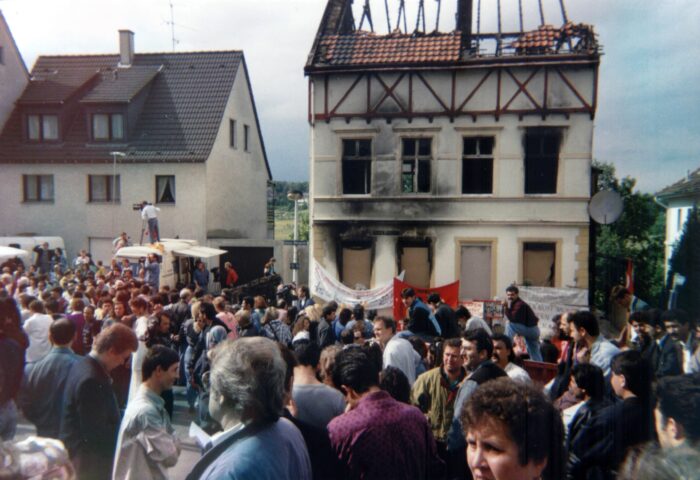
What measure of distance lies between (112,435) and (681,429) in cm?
241

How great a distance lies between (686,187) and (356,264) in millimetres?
4917

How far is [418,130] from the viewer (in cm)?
737

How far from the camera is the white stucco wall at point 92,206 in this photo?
161 inches

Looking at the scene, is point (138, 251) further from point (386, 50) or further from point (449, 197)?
point (449, 197)

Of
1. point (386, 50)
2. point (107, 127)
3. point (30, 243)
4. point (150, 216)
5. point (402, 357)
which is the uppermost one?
point (386, 50)

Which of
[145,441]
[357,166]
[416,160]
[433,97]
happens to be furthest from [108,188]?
[433,97]

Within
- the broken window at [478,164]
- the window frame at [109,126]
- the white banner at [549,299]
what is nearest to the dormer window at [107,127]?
the window frame at [109,126]

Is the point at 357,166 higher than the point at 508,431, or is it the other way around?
the point at 357,166

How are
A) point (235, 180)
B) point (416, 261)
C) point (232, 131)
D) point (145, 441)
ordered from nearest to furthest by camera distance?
point (145, 441) → point (232, 131) → point (235, 180) → point (416, 261)

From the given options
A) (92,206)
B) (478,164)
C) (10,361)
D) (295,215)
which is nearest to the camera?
(10,361)

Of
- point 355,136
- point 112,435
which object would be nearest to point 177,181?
point 112,435

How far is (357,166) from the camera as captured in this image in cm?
718

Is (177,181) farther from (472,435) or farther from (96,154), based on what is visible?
(472,435)

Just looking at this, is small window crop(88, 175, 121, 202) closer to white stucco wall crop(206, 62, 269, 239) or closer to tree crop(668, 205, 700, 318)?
white stucco wall crop(206, 62, 269, 239)
